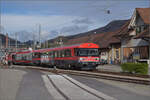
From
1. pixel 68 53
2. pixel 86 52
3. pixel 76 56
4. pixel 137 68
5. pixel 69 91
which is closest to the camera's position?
pixel 69 91

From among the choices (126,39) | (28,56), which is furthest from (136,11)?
(28,56)

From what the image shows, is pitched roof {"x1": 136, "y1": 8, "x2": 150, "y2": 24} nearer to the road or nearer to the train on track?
the train on track

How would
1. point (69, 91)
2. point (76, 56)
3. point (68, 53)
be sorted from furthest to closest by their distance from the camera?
point (68, 53) → point (76, 56) → point (69, 91)

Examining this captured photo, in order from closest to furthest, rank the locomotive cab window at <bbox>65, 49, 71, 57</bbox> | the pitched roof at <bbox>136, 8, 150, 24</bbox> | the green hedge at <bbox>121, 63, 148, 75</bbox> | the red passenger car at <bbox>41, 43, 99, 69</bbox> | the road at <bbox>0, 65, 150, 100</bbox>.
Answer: the road at <bbox>0, 65, 150, 100</bbox> < the green hedge at <bbox>121, 63, 148, 75</bbox> < the red passenger car at <bbox>41, 43, 99, 69</bbox> < the locomotive cab window at <bbox>65, 49, 71, 57</bbox> < the pitched roof at <bbox>136, 8, 150, 24</bbox>

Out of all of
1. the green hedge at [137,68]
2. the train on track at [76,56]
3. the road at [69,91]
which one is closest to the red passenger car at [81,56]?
the train on track at [76,56]

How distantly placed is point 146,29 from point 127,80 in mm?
19538

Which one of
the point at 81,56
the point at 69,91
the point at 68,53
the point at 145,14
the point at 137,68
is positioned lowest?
the point at 69,91

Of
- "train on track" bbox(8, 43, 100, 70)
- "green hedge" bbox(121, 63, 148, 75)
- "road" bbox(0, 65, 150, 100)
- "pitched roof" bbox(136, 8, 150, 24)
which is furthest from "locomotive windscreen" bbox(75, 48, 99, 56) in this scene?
"road" bbox(0, 65, 150, 100)

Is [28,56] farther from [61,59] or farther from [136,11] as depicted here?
[136,11]

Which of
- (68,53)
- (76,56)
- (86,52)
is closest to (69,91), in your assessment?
(76,56)

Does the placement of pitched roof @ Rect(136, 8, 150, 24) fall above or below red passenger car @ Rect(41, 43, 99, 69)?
above

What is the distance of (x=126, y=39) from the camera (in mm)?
41781

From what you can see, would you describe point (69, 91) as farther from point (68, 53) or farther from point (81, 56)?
point (68, 53)

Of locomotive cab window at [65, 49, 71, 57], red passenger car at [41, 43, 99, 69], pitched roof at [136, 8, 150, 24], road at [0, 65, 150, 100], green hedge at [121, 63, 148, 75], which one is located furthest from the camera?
pitched roof at [136, 8, 150, 24]
